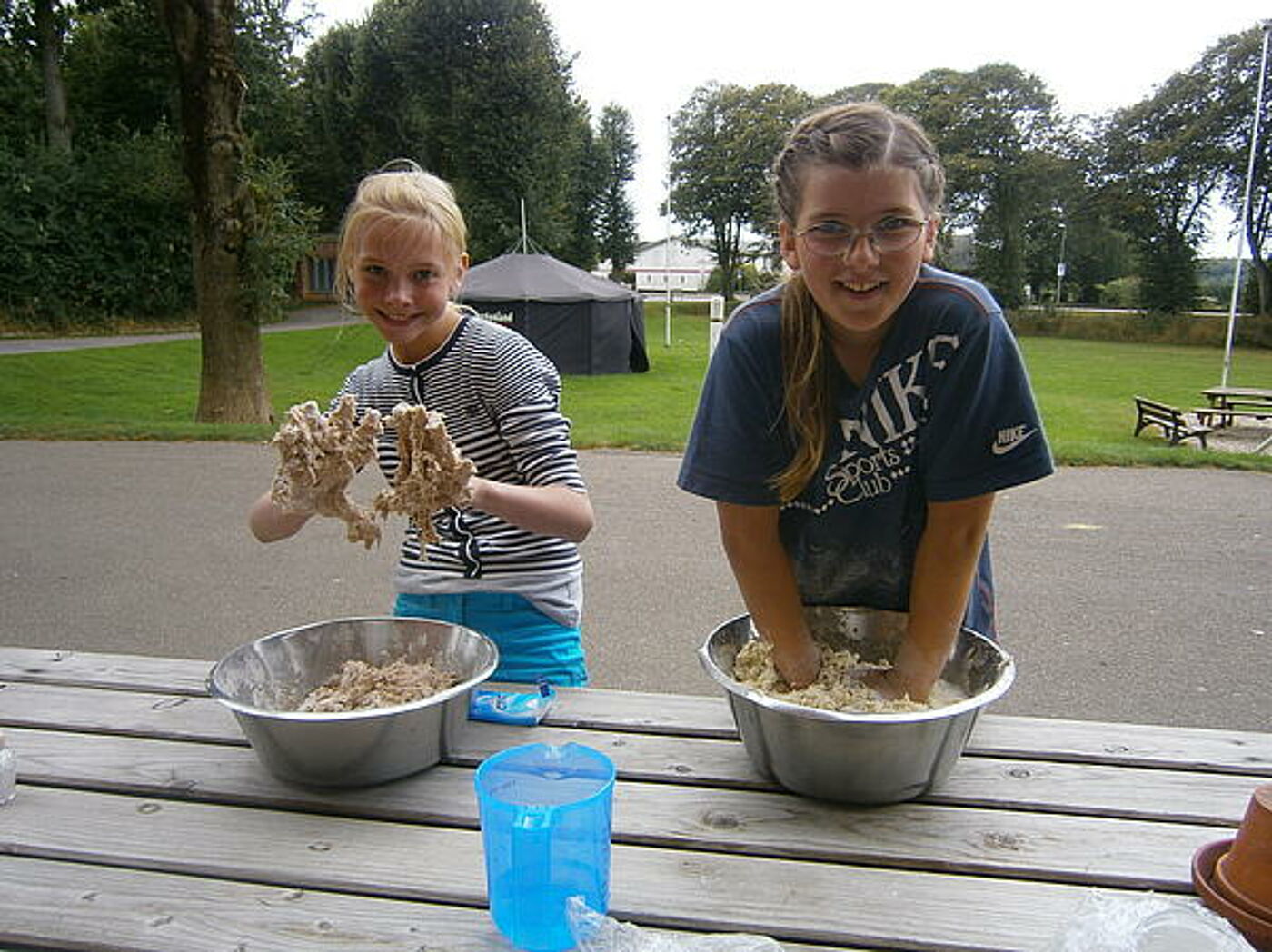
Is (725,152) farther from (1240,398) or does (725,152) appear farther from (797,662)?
(797,662)

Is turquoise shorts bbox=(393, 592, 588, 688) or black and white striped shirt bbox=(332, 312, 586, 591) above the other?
black and white striped shirt bbox=(332, 312, 586, 591)

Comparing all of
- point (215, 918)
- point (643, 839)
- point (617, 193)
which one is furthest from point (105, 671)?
point (617, 193)

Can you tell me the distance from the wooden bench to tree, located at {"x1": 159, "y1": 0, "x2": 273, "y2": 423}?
986 cm

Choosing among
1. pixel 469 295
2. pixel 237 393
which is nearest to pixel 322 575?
pixel 237 393

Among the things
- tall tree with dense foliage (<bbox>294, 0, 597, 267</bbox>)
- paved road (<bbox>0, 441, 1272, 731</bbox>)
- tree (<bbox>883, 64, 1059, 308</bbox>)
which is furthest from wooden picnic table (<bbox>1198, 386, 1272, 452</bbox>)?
tree (<bbox>883, 64, 1059, 308</bbox>)

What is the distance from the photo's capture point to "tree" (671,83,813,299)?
139 ft

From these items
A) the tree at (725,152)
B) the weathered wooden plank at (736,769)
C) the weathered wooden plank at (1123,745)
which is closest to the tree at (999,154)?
the tree at (725,152)

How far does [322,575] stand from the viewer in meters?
5.22

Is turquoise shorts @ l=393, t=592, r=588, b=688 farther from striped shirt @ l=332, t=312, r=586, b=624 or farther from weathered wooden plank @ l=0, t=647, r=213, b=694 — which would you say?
weathered wooden plank @ l=0, t=647, r=213, b=694

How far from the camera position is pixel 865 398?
1619 mm

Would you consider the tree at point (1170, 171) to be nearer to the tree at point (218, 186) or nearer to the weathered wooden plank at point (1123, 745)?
the tree at point (218, 186)

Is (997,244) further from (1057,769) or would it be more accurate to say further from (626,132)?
(1057,769)

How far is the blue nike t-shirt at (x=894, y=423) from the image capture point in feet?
5.06

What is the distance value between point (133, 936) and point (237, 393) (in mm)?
9460
